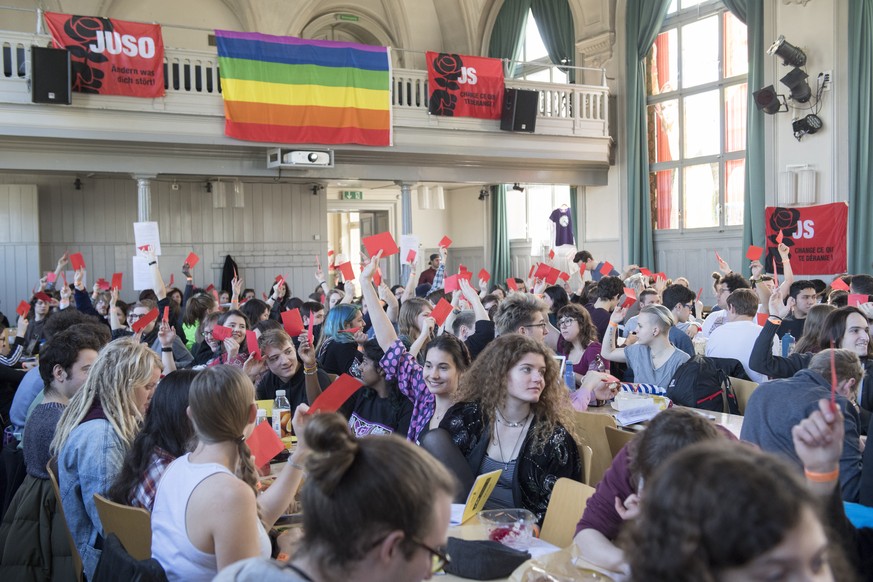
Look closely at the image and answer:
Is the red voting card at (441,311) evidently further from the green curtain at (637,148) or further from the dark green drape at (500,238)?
the dark green drape at (500,238)

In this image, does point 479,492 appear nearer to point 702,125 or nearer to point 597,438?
point 597,438

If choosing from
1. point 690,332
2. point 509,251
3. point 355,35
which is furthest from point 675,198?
point 355,35

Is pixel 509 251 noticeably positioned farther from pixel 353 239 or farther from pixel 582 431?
pixel 582 431

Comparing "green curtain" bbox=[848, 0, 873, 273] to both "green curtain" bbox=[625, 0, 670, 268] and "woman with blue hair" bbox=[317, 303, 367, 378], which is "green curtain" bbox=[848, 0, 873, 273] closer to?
"green curtain" bbox=[625, 0, 670, 268]

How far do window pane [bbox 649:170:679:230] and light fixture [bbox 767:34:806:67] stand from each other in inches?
119

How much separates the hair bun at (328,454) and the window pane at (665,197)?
484 inches

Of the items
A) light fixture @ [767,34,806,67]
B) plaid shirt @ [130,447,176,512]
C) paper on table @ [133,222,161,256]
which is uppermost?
light fixture @ [767,34,806,67]

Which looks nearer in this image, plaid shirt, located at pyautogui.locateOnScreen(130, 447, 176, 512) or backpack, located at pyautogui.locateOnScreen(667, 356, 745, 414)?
plaid shirt, located at pyautogui.locateOnScreen(130, 447, 176, 512)

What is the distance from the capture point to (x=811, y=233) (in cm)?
912

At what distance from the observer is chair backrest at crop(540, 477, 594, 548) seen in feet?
8.47

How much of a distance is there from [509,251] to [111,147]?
27.2 ft

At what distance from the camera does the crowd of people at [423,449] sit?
994 millimetres

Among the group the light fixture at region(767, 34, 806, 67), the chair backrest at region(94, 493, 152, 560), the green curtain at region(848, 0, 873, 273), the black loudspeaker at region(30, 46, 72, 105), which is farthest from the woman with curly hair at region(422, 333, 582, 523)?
the light fixture at region(767, 34, 806, 67)

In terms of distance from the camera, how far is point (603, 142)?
1305 centimetres
